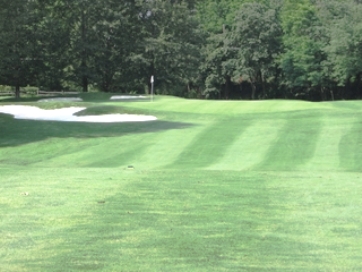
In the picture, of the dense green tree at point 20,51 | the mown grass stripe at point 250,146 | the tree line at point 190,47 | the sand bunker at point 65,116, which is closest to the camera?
the mown grass stripe at point 250,146

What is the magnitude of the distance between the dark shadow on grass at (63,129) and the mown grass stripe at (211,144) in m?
1.58

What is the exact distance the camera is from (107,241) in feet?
19.4

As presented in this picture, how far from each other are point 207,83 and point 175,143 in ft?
170

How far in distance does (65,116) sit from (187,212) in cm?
1925

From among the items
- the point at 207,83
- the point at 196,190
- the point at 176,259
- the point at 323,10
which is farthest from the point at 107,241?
the point at 207,83

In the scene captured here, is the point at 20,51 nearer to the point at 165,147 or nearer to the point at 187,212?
the point at 165,147

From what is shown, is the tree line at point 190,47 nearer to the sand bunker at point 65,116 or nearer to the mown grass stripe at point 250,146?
the sand bunker at point 65,116

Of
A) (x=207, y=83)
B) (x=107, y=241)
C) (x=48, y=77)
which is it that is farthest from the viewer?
(x=207, y=83)

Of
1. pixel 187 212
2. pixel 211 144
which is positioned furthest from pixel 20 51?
pixel 187 212

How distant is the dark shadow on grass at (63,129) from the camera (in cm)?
2030

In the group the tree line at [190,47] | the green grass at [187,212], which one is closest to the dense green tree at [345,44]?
the tree line at [190,47]

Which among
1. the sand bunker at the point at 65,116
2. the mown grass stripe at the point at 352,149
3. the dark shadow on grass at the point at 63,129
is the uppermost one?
the sand bunker at the point at 65,116

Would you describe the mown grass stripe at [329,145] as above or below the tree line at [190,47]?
below

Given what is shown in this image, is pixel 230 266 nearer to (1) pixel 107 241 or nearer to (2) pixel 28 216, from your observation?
(1) pixel 107 241
